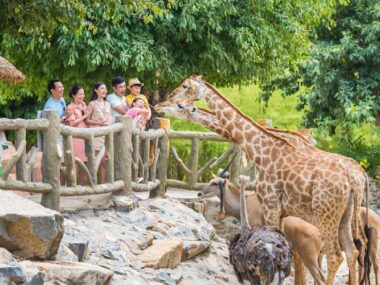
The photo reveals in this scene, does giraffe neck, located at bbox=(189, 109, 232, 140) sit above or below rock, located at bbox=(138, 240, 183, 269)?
above

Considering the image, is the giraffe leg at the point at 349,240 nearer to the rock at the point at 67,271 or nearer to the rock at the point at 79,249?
the rock at the point at 79,249

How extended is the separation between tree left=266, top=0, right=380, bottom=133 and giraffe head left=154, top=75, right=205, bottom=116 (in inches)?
389

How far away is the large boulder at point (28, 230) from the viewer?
10531mm

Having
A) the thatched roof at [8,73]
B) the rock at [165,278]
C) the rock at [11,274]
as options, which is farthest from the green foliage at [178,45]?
the rock at [11,274]

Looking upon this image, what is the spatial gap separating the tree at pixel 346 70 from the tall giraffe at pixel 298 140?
9283 mm

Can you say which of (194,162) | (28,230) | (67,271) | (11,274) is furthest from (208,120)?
(11,274)

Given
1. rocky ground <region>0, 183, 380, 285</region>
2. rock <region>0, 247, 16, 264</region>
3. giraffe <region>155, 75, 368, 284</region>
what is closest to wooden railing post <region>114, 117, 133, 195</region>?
rocky ground <region>0, 183, 380, 285</region>

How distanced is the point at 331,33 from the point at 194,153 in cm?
954

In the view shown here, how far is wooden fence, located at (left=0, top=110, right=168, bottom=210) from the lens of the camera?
12320 mm

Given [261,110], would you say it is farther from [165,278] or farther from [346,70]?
[165,278]

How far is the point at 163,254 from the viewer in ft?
43.7

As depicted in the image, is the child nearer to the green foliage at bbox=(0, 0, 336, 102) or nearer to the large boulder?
the green foliage at bbox=(0, 0, 336, 102)

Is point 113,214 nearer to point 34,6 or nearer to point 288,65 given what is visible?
point 34,6

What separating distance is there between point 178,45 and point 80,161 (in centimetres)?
894
